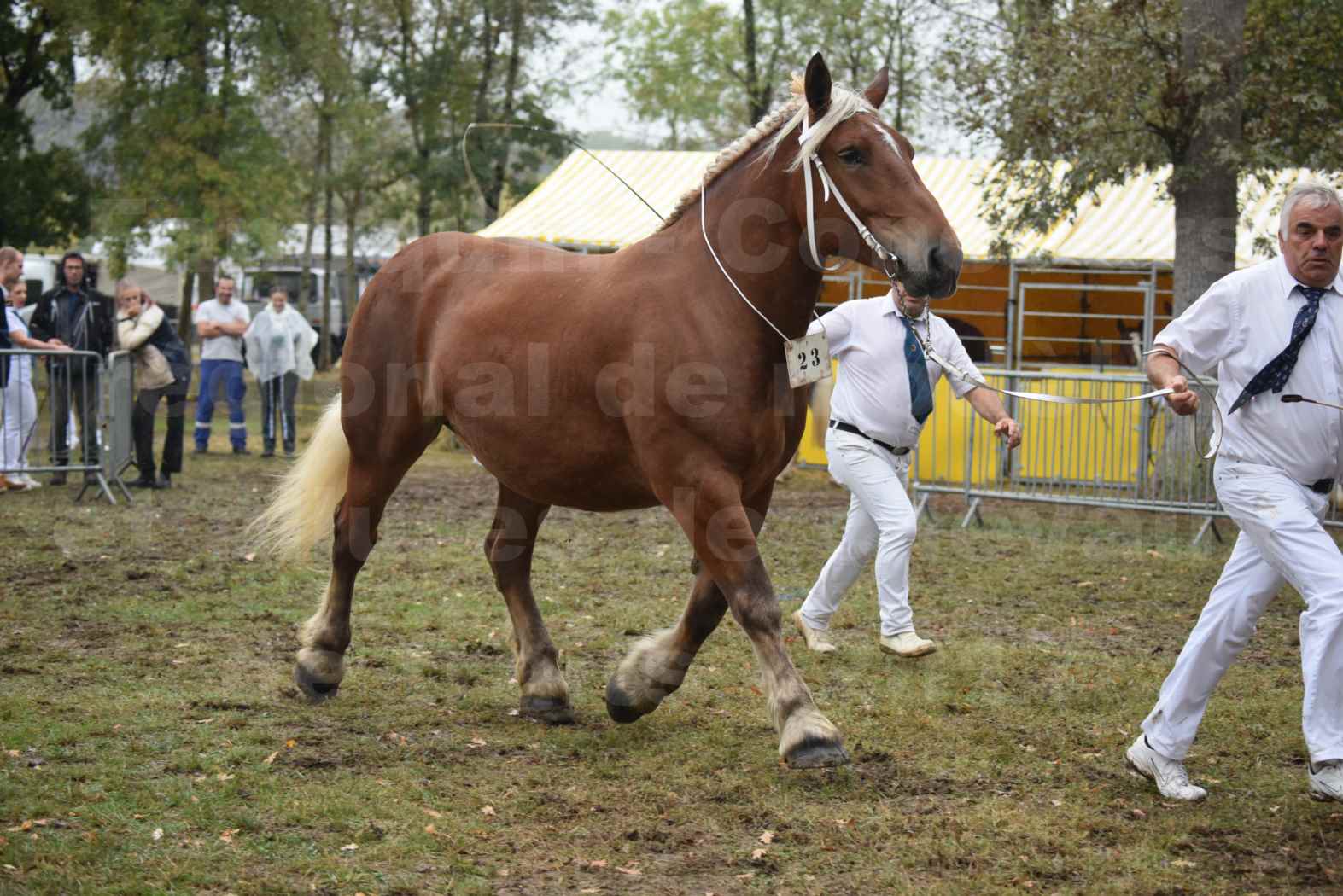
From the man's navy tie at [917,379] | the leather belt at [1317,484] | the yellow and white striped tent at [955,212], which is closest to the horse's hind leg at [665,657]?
the leather belt at [1317,484]

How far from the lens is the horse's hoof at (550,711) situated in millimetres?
5445

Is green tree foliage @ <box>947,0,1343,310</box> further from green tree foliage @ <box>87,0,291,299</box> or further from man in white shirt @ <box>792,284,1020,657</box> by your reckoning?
green tree foliage @ <box>87,0,291,299</box>

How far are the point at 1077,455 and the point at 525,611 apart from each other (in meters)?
7.28

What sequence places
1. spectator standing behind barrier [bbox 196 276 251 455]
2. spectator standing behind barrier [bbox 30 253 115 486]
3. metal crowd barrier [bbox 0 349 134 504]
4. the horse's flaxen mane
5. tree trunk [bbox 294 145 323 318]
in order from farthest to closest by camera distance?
tree trunk [bbox 294 145 323 318], spectator standing behind barrier [bbox 196 276 251 455], spectator standing behind barrier [bbox 30 253 115 486], metal crowd barrier [bbox 0 349 134 504], the horse's flaxen mane

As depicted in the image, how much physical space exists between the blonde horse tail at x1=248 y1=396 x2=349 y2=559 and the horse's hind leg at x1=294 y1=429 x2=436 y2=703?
0.15 meters

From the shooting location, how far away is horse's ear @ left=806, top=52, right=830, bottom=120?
427cm

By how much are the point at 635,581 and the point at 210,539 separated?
11.4ft

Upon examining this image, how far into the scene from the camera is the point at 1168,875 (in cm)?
379

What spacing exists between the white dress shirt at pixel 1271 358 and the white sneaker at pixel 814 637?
2.85 meters

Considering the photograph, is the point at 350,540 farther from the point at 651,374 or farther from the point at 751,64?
the point at 751,64

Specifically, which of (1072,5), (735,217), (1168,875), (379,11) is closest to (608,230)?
(1072,5)

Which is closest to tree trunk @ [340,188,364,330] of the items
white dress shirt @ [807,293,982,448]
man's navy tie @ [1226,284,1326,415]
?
white dress shirt @ [807,293,982,448]

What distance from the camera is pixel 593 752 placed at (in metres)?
5.04

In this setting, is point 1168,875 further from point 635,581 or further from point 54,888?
point 635,581
